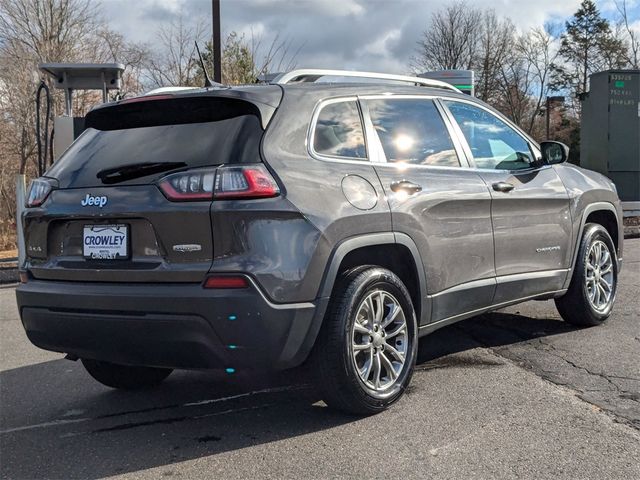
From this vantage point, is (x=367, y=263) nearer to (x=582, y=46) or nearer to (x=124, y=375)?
(x=124, y=375)

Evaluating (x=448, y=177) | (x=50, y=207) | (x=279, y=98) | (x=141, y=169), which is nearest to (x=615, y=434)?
(x=448, y=177)

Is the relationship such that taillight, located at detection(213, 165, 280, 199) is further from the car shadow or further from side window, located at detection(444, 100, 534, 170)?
side window, located at detection(444, 100, 534, 170)

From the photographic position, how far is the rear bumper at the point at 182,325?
305 centimetres

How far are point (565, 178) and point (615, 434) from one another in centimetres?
252

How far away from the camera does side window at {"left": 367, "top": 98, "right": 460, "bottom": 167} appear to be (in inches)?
156

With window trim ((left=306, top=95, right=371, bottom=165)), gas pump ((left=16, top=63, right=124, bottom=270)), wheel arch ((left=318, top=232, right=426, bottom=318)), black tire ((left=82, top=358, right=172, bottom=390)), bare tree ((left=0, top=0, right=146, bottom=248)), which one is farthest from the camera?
bare tree ((left=0, top=0, right=146, bottom=248))

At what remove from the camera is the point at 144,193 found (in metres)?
3.22

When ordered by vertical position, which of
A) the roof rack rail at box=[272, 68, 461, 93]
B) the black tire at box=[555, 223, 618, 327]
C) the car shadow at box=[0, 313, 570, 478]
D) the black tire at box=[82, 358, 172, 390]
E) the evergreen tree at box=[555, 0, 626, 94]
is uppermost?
the evergreen tree at box=[555, 0, 626, 94]

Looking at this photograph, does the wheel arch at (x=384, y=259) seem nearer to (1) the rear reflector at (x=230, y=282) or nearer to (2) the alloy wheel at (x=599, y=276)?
(1) the rear reflector at (x=230, y=282)

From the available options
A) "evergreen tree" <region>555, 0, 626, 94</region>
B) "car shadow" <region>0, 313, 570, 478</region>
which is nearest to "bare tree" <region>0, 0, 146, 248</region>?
"car shadow" <region>0, 313, 570, 478</region>

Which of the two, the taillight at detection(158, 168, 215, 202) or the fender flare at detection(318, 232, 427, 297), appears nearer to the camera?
the taillight at detection(158, 168, 215, 202)

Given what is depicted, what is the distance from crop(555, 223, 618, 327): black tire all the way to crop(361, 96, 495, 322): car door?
1224 millimetres

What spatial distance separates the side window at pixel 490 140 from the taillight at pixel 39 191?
264 centimetres

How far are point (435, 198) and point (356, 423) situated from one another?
1.42 metres
